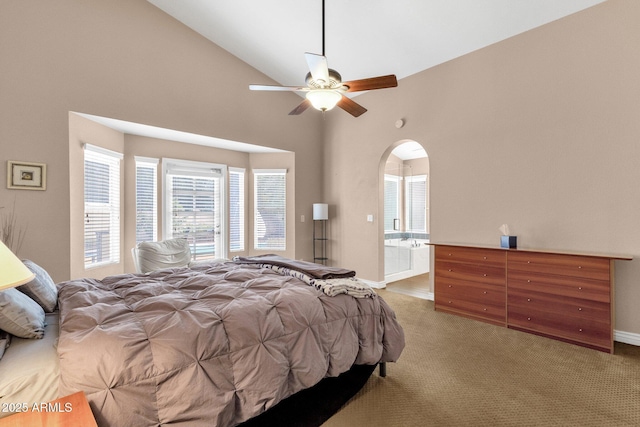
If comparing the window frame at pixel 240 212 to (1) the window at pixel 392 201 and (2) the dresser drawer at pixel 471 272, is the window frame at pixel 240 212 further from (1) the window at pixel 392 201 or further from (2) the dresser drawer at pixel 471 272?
(2) the dresser drawer at pixel 471 272

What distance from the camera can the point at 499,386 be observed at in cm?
223

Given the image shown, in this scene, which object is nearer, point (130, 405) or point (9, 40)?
point (130, 405)

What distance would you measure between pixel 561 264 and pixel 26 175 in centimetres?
529

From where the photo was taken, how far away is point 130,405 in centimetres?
128

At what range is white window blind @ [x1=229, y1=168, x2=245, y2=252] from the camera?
545cm

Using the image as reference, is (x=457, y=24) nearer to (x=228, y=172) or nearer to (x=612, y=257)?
(x=612, y=257)

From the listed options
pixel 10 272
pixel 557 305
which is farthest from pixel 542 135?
pixel 10 272

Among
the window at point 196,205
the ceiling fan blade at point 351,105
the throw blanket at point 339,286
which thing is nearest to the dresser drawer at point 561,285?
the throw blanket at point 339,286

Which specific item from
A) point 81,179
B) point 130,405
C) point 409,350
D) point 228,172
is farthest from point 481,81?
point 81,179

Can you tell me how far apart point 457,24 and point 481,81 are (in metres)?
0.78

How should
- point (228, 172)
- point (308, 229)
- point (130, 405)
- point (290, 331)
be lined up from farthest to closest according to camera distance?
point (308, 229) → point (228, 172) → point (290, 331) → point (130, 405)

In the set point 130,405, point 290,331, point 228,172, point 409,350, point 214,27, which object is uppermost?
point 214,27

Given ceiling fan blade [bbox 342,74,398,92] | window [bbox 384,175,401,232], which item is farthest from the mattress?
window [bbox 384,175,401,232]

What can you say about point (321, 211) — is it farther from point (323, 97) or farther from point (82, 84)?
point (82, 84)
